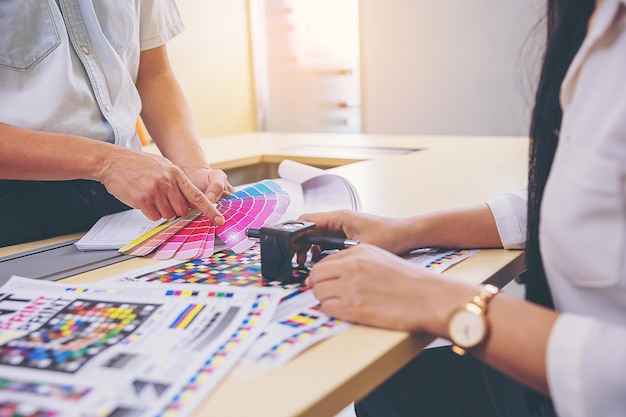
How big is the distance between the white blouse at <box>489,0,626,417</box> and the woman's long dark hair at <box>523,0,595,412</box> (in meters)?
0.09

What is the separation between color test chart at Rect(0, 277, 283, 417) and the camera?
52 centimetres

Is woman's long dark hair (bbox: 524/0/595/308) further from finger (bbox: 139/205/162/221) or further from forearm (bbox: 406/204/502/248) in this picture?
finger (bbox: 139/205/162/221)

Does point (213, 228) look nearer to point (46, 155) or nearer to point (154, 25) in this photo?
point (46, 155)

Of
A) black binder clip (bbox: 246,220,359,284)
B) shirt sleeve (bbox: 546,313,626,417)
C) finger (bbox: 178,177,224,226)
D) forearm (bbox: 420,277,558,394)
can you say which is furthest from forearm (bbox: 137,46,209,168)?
shirt sleeve (bbox: 546,313,626,417)

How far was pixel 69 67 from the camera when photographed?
3.79 ft

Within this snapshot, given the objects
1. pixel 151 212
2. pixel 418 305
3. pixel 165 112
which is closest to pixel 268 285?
pixel 418 305

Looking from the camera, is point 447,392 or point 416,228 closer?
point 416,228

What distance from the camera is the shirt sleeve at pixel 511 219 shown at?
988mm

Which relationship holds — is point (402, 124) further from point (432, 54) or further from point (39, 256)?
point (39, 256)

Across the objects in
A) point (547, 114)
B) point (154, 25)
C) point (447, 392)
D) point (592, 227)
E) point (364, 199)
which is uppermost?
point (154, 25)

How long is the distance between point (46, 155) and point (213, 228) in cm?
31

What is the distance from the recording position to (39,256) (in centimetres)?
103

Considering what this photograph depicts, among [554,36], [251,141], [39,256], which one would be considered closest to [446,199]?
[554,36]

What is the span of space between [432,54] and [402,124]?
0.50 metres
